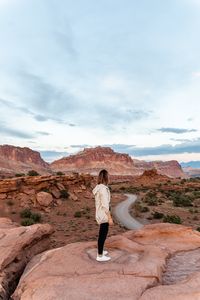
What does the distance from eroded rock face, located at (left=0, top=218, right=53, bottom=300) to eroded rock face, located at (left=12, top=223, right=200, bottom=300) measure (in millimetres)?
646

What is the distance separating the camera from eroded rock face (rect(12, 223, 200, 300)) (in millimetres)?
7590

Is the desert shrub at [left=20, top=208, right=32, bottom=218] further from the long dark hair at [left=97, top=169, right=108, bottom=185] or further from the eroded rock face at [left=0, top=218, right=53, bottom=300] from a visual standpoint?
the long dark hair at [left=97, top=169, right=108, bottom=185]

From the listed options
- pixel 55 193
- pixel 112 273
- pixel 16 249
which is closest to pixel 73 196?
pixel 55 193

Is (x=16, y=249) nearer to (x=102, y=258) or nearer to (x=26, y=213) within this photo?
(x=102, y=258)

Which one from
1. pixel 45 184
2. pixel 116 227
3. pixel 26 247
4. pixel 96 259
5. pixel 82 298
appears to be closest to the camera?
pixel 82 298

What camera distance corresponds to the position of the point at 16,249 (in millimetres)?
11016

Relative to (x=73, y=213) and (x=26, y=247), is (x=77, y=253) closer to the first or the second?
(x=26, y=247)

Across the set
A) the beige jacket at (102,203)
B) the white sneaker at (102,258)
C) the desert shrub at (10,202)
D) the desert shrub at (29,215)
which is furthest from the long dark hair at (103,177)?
the desert shrub at (10,202)

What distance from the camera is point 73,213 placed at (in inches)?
1443

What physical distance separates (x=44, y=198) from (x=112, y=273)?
97.2ft

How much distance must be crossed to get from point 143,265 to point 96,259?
1.63 meters

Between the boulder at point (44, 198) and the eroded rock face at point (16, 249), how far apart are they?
921 inches

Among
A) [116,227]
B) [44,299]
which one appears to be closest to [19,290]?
[44,299]

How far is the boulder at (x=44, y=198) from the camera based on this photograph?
36.7 metres
